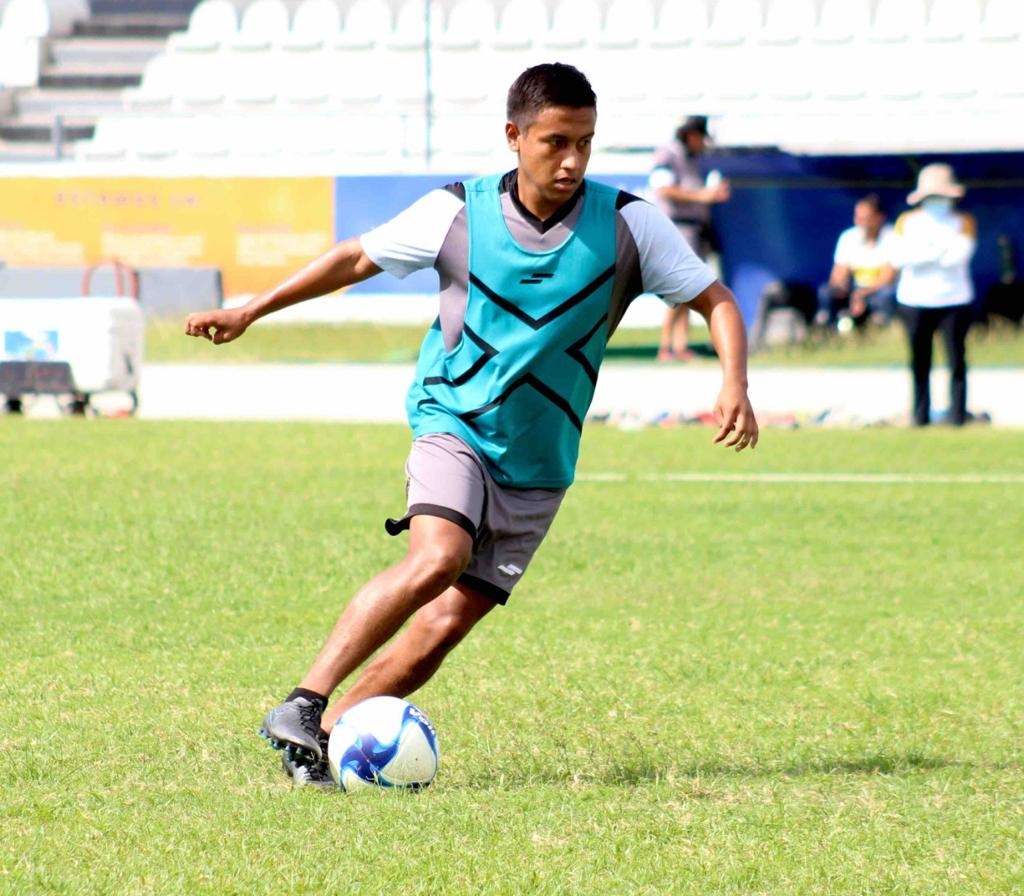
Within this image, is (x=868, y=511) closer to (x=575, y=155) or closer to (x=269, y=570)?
(x=269, y=570)

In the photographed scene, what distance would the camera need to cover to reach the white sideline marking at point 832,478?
40.1ft

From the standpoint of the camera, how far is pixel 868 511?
1085 centimetres

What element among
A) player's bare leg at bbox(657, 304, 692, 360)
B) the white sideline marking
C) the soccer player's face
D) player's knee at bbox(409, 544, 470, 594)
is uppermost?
the soccer player's face

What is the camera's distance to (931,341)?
15.5 metres

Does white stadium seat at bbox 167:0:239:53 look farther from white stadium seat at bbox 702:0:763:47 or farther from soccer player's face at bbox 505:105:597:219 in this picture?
soccer player's face at bbox 505:105:597:219

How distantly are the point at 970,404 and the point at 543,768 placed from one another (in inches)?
538

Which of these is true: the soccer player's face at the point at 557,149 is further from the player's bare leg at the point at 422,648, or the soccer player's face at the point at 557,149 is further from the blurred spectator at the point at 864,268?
the blurred spectator at the point at 864,268

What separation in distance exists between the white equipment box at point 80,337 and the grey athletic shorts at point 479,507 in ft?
38.2

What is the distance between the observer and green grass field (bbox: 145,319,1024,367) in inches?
861

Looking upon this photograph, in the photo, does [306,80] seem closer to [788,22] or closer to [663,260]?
[788,22]

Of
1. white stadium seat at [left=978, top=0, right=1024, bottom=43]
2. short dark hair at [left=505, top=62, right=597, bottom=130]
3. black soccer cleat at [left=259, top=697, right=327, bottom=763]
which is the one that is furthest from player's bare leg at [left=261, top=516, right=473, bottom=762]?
white stadium seat at [left=978, top=0, right=1024, bottom=43]

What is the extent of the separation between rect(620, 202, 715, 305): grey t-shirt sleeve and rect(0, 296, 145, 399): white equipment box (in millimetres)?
11733

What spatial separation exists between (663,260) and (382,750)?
1465mm

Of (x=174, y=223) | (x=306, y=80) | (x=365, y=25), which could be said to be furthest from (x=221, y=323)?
(x=365, y=25)
